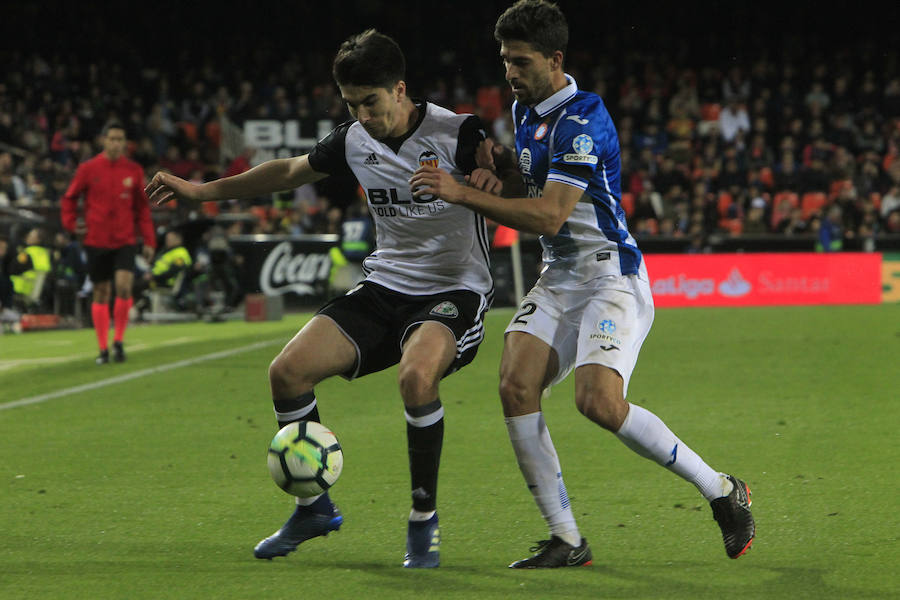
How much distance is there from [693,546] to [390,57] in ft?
6.92

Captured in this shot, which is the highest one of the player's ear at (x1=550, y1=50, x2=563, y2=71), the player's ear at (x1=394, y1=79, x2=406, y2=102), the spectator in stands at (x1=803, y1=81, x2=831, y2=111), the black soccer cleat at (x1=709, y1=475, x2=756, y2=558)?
the spectator in stands at (x1=803, y1=81, x2=831, y2=111)

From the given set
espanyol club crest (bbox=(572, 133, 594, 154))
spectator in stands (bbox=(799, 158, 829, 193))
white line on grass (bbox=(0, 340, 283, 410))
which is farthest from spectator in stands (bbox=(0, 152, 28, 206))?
espanyol club crest (bbox=(572, 133, 594, 154))

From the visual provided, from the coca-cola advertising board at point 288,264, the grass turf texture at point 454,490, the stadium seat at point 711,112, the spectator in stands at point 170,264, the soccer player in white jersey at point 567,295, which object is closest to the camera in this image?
the grass turf texture at point 454,490

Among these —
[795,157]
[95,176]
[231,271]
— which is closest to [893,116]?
[795,157]

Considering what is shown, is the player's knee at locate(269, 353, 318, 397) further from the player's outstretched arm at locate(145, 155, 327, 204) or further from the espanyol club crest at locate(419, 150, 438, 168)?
the espanyol club crest at locate(419, 150, 438, 168)

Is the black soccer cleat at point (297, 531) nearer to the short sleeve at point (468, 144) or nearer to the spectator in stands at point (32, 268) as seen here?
the short sleeve at point (468, 144)

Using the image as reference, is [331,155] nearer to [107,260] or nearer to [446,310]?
[446,310]

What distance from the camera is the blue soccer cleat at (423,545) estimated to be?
166 inches

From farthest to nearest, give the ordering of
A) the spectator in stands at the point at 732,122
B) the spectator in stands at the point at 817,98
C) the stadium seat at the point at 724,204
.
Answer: the spectator in stands at the point at 817,98, the spectator in stands at the point at 732,122, the stadium seat at the point at 724,204

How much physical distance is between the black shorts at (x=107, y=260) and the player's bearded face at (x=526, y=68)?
7809mm

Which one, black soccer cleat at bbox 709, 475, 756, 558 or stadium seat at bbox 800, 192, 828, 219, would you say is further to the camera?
stadium seat at bbox 800, 192, 828, 219

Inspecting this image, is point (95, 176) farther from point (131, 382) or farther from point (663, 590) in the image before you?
point (663, 590)

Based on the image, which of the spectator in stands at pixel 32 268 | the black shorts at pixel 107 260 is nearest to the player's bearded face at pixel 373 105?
the black shorts at pixel 107 260

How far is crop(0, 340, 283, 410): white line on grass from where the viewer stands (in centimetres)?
912
